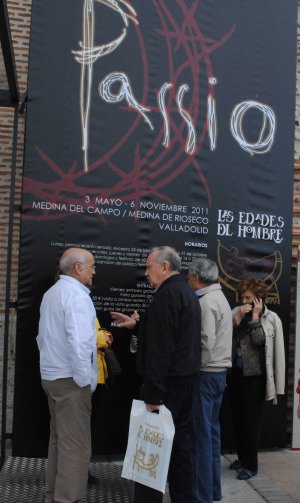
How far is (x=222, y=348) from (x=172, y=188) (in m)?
1.84

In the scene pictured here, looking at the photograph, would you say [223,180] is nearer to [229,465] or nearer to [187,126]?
[187,126]

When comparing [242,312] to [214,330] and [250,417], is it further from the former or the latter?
[250,417]

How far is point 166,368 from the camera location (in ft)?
11.8

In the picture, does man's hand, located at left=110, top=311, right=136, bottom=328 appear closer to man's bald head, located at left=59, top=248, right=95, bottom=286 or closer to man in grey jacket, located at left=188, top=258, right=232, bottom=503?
man in grey jacket, located at left=188, top=258, right=232, bottom=503

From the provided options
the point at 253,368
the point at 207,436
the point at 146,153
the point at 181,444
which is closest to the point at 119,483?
the point at 207,436

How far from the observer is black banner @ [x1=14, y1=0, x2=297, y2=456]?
5.16 metres

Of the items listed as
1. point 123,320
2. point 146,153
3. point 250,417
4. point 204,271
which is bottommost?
point 250,417

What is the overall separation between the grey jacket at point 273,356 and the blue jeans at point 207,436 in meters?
0.65

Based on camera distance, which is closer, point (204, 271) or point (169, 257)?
point (169, 257)

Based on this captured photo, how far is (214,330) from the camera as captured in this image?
4.33 m

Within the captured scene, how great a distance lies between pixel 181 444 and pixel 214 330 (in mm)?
921

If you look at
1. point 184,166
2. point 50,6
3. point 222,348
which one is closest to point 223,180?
point 184,166

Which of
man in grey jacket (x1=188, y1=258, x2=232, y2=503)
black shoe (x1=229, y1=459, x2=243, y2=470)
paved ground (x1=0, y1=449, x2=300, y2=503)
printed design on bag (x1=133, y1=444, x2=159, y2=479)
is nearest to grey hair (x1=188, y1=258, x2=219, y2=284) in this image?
man in grey jacket (x1=188, y1=258, x2=232, y2=503)

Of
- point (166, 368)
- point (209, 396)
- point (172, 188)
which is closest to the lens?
point (166, 368)
